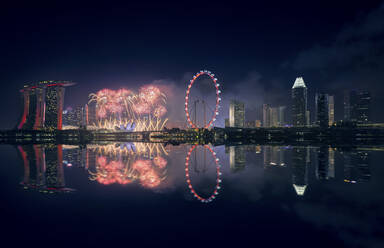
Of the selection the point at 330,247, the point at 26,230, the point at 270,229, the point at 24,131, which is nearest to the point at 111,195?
the point at 26,230

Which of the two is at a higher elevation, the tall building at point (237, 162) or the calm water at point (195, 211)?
the tall building at point (237, 162)

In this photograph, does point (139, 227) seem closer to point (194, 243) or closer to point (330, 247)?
point (194, 243)

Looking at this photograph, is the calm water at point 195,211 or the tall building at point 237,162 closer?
the calm water at point 195,211

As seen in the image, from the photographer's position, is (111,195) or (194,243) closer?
(194,243)

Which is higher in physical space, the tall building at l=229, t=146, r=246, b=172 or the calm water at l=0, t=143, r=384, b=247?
the tall building at l=229, t=146, r=246, b=172

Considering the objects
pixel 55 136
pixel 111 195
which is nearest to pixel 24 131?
pixel 55 136

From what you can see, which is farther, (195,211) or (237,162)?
(237,162)

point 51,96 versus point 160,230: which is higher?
point 51,96

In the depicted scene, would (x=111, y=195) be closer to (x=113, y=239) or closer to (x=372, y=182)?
(x=113, y=239)

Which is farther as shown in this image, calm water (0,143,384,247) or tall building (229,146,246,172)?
tall building (229,146,246,172)

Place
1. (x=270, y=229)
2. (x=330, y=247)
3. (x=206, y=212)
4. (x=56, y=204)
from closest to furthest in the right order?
(x=330, y=247)
(x=270, y=229)
(x=206, y=212)
(x=56, y=204)

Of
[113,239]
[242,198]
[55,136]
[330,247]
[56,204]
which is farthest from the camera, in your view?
[55,136]
